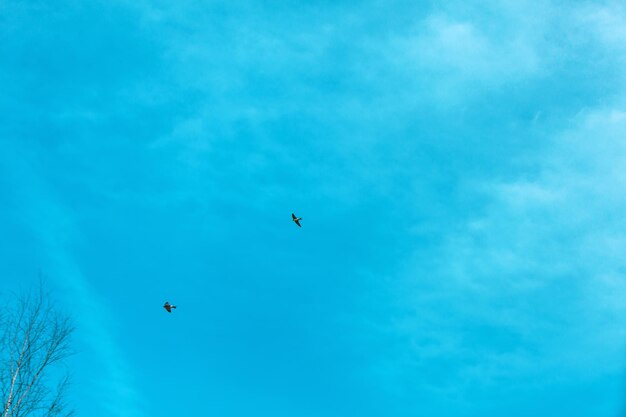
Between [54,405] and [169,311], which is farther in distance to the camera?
[169,311]

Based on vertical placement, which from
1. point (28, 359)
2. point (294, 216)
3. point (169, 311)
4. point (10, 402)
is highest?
point (294, 216)

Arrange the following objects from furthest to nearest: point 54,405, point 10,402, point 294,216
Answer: point 294,216 < point 54,405 < point 10,402

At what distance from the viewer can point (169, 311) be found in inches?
1276

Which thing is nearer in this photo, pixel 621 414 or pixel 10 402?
pixel 10 402

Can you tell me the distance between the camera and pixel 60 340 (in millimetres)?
27594

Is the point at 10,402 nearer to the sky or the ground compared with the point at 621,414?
nearer to the ground

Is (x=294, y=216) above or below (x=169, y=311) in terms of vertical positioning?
above

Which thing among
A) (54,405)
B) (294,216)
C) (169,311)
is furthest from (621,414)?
(54,405)

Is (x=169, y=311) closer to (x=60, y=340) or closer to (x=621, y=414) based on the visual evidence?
(x=60, y=340)

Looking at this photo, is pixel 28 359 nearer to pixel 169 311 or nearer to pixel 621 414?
pixel 169 311

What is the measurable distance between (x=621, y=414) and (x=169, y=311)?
23.0 metres

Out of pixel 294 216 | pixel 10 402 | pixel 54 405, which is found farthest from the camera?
pixel 294 216

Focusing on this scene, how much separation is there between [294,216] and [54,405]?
1444 centimetres

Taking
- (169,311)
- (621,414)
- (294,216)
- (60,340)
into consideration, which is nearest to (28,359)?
(60,340)
